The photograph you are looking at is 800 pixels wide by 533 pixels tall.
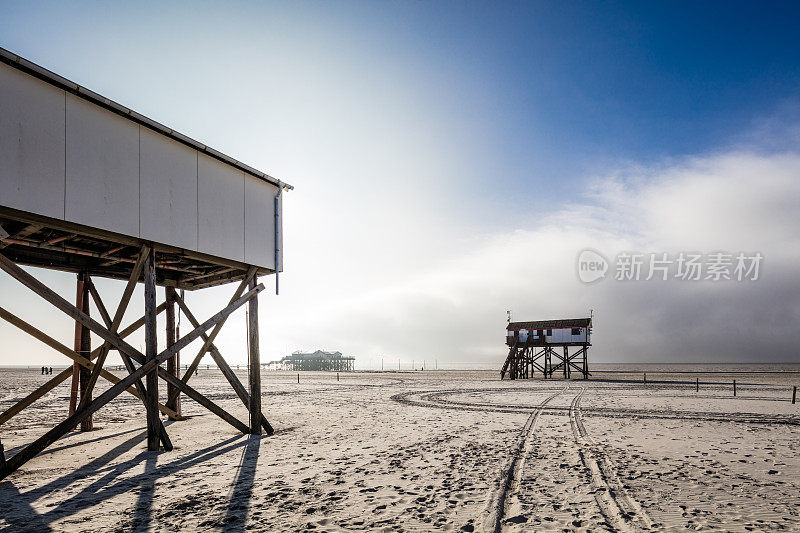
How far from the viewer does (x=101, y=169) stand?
890 cm

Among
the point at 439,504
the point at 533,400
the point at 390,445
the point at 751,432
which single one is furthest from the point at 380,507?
the point at 533,400

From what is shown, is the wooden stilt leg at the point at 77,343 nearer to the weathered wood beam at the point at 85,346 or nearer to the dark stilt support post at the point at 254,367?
the weathered wood beam at the point at 85,346

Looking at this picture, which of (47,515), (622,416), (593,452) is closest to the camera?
(47,515)

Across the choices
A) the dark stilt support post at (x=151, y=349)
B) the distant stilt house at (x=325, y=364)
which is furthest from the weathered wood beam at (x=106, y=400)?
the distant stilt house at (x=325, y=364)

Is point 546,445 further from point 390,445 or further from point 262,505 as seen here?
point 262,505

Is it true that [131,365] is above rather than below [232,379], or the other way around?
above

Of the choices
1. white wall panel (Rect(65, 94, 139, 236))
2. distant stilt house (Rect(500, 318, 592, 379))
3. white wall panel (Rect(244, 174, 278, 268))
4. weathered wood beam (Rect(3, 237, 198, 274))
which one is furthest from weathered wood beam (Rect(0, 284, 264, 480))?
distant stilt house (Rect(500, 318, 592, 379))

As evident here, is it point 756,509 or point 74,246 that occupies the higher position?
point 74,246

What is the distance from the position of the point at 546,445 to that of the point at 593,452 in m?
1.09

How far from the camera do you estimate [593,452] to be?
9516 millimetres

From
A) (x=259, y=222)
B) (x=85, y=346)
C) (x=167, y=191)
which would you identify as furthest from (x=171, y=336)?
(x=167, y=191)

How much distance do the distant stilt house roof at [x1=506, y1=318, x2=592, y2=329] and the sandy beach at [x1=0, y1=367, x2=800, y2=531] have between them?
30.3 meters

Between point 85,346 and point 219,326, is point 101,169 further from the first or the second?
point 85,346

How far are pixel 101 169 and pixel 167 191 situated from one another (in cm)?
146
